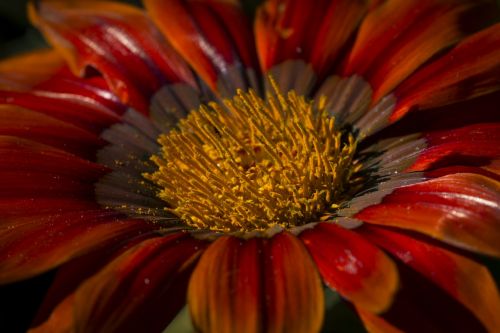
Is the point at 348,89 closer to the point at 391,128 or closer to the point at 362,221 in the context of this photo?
the point at 391,128

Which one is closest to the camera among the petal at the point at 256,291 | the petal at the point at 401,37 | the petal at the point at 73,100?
the petal at the point at 256,291

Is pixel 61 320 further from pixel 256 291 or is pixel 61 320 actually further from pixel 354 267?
pixel 354 267

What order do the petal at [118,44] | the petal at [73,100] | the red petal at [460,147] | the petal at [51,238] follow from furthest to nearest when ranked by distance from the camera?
the petal at [118,44] → the petal at [73,100] → the red petal at [460,147] → the petal at [51,238]

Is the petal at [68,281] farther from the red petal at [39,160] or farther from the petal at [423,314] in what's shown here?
the petal at [423,314]

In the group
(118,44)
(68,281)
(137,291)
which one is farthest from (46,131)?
(137,291)

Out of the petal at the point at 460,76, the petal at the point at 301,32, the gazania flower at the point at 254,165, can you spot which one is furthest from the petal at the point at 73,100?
the petal at the point at 460,76

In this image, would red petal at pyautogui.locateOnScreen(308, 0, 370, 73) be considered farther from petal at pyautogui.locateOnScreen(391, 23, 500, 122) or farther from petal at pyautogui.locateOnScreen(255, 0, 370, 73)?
petal at pyautogui.locateOnScreen(391, 23, 500, 122)
